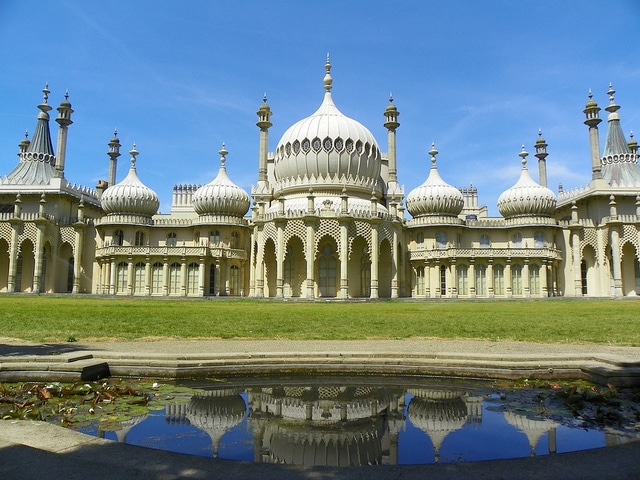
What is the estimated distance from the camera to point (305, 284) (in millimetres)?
39250

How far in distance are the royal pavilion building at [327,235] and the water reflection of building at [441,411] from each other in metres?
29.8

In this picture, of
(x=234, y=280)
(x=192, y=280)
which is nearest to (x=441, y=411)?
(x=192, y=280)

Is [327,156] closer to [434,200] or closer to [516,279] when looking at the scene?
[434,200]

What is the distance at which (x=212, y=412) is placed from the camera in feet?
21.2

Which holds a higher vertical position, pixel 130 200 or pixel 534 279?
pixel 130 200

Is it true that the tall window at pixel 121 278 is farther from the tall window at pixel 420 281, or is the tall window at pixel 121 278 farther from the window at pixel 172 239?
the tall window at pixel 420 281

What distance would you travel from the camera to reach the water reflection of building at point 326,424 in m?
5.08

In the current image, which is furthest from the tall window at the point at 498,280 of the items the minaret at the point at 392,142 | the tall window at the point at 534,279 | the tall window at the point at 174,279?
the tall window at the point at 174,279

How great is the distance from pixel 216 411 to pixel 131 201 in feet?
144

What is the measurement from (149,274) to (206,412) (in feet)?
125

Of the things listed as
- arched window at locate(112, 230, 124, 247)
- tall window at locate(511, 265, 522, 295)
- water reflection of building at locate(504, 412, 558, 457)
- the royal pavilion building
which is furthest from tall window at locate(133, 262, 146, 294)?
water reflection of building at locate(504, 412, 558, 457)

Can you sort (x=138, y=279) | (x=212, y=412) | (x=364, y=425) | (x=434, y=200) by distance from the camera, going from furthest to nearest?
(x=434, y=200)
(x=138, y=279)
(x=212, y=412)
(x=364, y=425)

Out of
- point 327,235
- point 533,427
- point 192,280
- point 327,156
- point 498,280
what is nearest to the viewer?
point 533,427

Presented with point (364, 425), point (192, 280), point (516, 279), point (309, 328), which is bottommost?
point (364, 425)
